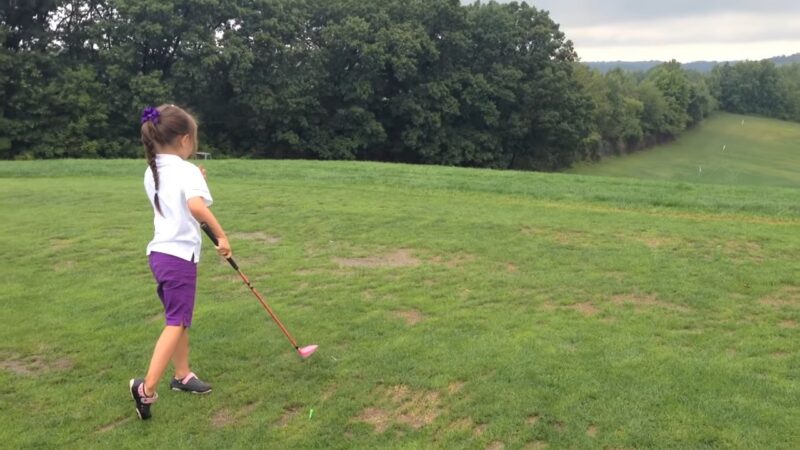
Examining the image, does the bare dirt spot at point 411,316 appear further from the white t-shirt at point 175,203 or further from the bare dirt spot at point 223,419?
Answer: the white t-shirt at point 175,203

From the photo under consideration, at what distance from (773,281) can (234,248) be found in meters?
6.43

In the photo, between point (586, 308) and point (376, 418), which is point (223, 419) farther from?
Answer: point (586, 308)

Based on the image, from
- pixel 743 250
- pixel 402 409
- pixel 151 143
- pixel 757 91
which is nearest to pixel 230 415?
pixel 402 409

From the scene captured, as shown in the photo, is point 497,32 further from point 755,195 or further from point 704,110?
point 704,110

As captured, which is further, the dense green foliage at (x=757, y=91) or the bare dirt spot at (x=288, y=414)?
the dense green foliage at (x=757, y=91)

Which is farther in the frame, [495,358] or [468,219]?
[468,219]

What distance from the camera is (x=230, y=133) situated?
140ft

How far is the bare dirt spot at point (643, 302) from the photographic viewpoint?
625cm

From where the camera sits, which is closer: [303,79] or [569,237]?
[569,237]

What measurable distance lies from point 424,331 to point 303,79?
37743 mm

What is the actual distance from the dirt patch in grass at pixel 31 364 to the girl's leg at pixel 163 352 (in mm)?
1220

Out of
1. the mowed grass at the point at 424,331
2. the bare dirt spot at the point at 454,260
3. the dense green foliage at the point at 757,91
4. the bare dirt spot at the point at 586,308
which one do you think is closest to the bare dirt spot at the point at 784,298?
the mowed grass at the point at 424,331

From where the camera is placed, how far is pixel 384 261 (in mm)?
8125

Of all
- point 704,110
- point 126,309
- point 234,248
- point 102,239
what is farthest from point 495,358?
point 704,110
